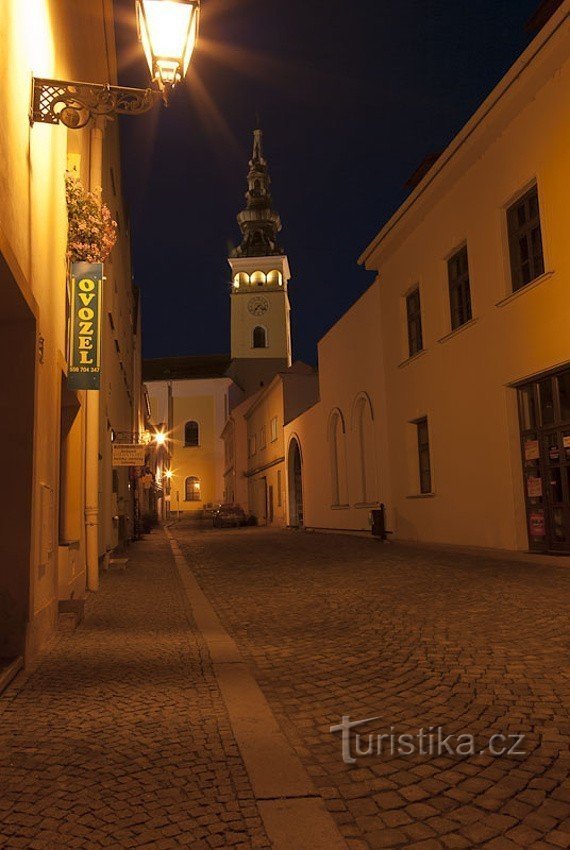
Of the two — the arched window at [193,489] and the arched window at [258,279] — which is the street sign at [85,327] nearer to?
the arched window at [193,489]

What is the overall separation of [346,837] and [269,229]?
66.9 metres

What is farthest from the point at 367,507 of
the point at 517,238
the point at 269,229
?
the point at 269,229

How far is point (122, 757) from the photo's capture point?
10.9 ft

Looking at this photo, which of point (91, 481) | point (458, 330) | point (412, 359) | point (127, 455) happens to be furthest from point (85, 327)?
point (412, 359)

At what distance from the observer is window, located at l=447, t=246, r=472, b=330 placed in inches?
591

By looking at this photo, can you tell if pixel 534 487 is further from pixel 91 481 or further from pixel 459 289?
pixel 91 481

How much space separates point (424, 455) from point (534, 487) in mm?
5223

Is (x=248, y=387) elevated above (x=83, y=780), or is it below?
above

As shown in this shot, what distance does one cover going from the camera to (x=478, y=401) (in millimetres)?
13852

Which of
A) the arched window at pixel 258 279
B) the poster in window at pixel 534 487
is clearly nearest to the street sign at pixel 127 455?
the poster in window at pixel 534 487

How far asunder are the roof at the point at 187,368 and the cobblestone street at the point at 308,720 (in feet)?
190

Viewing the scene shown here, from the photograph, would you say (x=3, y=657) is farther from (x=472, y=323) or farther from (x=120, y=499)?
(x=120, y=499)

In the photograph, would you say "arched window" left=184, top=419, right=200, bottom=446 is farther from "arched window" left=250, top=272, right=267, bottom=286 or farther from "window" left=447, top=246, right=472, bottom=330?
"window" left=447, top=246, right=472, bottom=330

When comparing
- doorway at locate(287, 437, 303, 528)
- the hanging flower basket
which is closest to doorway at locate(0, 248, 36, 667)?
the hanging flower basket
